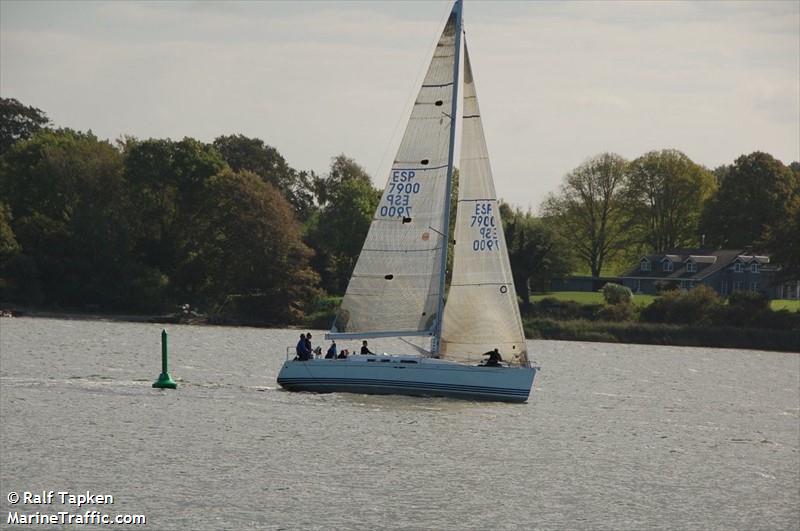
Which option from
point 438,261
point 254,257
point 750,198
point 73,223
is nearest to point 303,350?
point 438,261

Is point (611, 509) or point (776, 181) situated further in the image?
point (776, 181)

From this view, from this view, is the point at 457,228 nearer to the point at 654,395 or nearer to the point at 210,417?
the point at 210,417

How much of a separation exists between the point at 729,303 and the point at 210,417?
6965 cm

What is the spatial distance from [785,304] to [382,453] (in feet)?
298

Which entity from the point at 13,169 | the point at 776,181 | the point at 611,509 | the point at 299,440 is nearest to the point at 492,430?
the point at 299,440

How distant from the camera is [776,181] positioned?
131 meters

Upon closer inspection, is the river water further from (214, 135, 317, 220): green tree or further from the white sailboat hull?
(214, 135, 317, 220): green tree

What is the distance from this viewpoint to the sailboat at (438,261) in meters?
46.5

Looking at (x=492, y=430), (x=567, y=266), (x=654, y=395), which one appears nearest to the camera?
(x=492, y=430)

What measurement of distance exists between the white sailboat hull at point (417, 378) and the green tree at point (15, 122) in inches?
3963

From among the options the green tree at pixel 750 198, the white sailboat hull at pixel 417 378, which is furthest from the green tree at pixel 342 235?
the white sailboat hull at pixel 417 378

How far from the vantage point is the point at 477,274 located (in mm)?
46938

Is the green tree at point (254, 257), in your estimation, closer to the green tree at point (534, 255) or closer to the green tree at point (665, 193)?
the green tree at point (534, 255)

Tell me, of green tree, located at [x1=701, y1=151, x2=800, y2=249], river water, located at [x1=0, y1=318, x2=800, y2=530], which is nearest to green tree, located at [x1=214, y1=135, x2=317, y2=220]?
green tree, located at [x1=701, y1=151, x2=800, y2=249]
